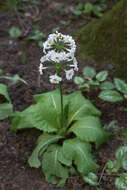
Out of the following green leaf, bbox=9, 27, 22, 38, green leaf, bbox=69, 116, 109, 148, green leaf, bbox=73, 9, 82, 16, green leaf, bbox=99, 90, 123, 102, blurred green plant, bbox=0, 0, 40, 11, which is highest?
blurred green plant, bbox=0, 0, 40, 11

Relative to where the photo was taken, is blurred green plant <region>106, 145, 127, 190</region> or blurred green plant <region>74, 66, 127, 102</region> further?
blurred green plant <region>74, 66, 127, 102</region>

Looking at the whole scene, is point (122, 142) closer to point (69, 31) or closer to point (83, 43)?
point (83, 43)

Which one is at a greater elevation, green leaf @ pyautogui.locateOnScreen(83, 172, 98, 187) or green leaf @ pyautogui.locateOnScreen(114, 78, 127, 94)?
green leaf @ pyautogui.locateOnScreen(114, 78, 127, 94)

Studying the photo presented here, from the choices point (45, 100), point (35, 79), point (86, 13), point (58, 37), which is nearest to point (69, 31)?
point (86, 13)

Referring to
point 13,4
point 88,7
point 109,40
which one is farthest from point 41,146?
point 13,4

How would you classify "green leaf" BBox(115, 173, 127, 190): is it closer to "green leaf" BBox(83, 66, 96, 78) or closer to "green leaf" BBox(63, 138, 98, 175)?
"green leaf" BBox(63, 138, 98, 175)

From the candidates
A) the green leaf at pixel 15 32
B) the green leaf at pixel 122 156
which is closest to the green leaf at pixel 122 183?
the green leaf at pixel 122 156

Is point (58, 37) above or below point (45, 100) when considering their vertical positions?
above

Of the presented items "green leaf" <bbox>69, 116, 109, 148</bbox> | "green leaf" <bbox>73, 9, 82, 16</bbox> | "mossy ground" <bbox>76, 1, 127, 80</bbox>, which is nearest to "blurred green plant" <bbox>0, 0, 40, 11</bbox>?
"green leaf" <bbox>73, 9, 82, 16</bbox>
